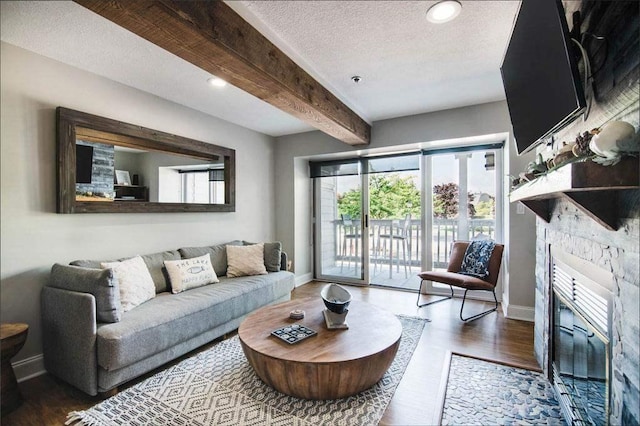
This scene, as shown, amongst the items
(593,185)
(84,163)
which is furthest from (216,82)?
(593,185)

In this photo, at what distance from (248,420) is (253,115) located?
10.5 ft

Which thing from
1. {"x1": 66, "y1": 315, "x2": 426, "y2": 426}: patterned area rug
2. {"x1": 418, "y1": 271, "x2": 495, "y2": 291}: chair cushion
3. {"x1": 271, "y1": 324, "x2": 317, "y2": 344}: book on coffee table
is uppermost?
{"x1": 418, "y1": 271, "x2": 495, "y2": 291}: chair cushion

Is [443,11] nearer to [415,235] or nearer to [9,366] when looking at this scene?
[415,235]

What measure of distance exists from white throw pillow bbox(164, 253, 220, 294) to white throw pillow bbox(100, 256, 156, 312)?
0.22 m

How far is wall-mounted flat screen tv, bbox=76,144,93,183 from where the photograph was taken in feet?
8.24

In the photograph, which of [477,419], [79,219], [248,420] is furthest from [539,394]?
[79,219]

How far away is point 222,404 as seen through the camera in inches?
72.4

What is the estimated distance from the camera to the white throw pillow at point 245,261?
353 centimetres

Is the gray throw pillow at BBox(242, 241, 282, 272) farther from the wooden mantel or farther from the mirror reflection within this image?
the wooden mantel

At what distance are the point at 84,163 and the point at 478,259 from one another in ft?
13.4

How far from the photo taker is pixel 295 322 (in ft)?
7.40

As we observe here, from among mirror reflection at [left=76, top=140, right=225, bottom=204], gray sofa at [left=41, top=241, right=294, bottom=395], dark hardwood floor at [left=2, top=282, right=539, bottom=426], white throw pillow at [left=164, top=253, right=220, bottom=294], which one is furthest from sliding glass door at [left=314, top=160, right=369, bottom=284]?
gray sofa at [left=41, top=241, right=294, bottom=395]

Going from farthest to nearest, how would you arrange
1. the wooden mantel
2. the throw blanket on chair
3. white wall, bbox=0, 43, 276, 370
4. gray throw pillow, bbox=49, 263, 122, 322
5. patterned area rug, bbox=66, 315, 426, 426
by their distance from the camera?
the throw blanket on chair
white wall, bbox=0, 43, 276, 370
gray throw pillow, bbox=49, 263, 122, 322
patterned area rug, bbox=66, 315, 426, 426
the wooden mantel

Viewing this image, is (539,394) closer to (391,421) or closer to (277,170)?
(391,421)
